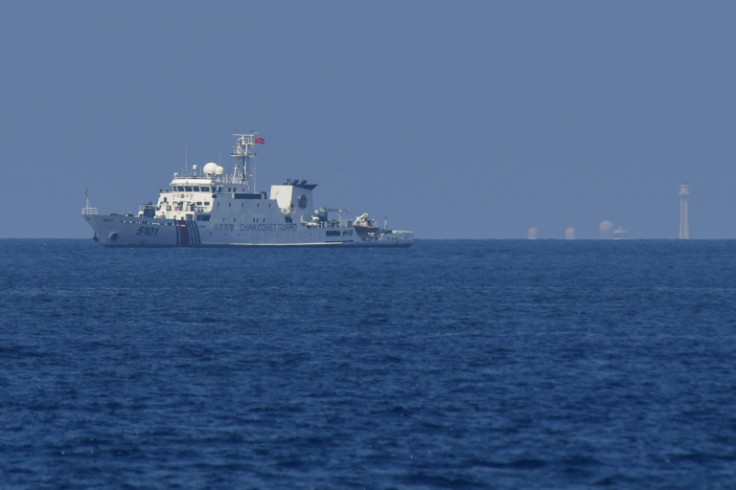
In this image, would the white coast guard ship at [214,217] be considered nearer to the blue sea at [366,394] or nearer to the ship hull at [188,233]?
the ship hull at [188,233]

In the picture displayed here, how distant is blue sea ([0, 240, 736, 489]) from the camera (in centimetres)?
2405

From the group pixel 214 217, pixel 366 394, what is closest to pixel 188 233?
pixel 214 217

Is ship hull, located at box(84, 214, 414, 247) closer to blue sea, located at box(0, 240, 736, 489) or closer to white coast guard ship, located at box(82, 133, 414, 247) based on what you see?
white coast guard ship, located at box(82, 133, 414, 247)

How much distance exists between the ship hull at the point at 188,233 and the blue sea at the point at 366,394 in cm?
7794

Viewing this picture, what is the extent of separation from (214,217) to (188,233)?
3.79m

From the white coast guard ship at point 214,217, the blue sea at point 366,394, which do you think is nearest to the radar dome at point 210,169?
the white coast guard ship at point 214,217

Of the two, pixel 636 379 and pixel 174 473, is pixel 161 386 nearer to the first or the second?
pixel 174 473

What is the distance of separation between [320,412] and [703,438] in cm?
927

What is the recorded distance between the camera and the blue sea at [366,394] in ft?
78.9

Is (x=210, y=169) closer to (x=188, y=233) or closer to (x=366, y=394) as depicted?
(x=188, y=233)

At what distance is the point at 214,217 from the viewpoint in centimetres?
14638

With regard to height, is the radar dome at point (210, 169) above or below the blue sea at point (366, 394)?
above

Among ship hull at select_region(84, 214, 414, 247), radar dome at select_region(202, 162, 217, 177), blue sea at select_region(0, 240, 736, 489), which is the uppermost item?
radar dome at select_region(202, 162, 217, 177)

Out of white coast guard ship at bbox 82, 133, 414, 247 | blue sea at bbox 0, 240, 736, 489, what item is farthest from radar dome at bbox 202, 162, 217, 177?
blue sea at bbox 0, 240, 736, 489
